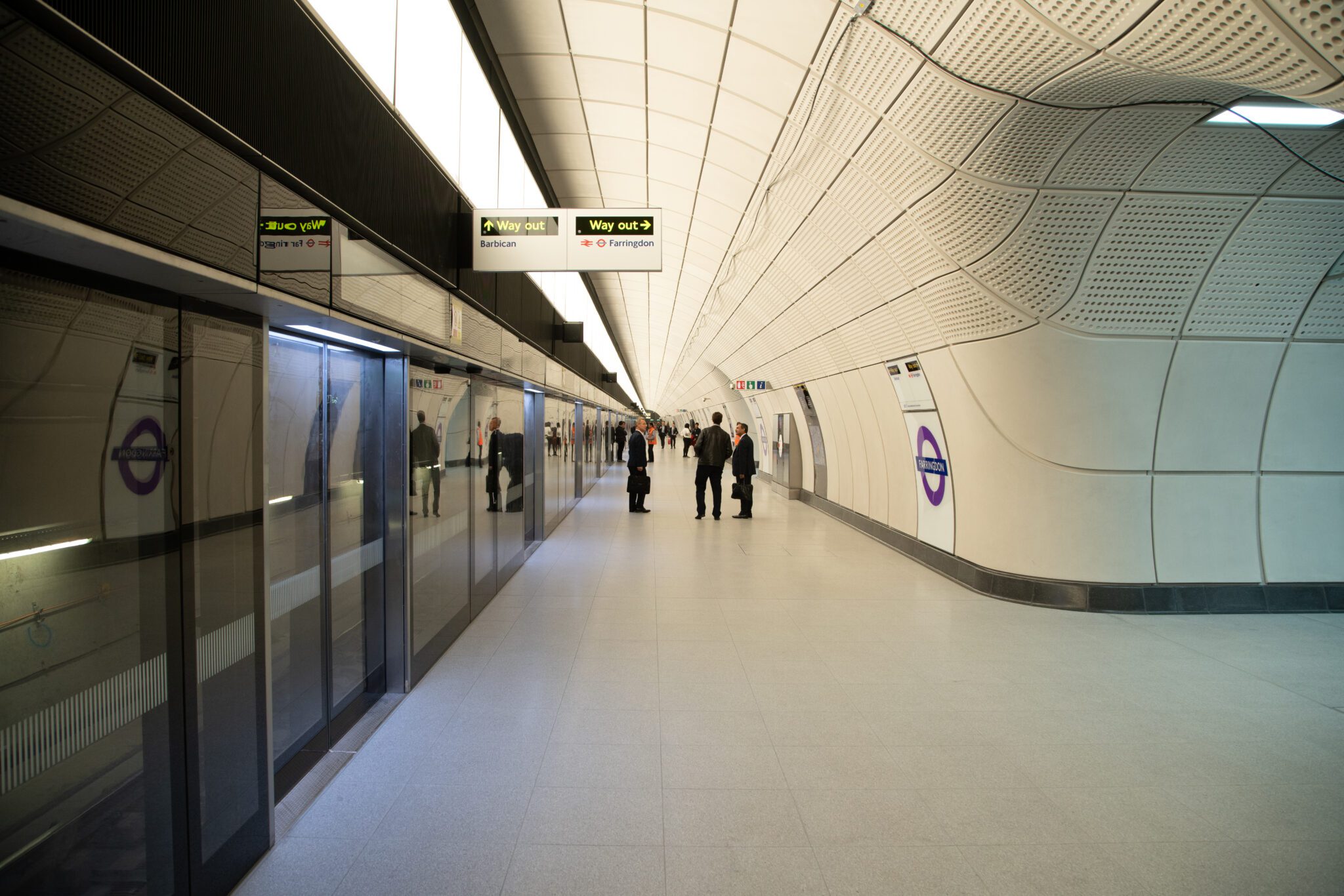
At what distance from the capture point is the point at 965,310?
23.9 feet

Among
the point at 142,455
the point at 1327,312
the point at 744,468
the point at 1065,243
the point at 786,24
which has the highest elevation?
the point at 786,24

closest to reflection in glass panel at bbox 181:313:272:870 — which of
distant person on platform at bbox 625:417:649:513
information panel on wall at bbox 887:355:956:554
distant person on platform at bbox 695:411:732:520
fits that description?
information panel on wall at bbox 887:355:956:554

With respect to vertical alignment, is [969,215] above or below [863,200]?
below

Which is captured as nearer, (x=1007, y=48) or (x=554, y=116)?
(x=1007, y=48)

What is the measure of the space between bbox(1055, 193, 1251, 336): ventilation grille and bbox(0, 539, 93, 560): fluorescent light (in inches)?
274

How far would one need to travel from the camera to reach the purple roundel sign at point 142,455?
2.15 m

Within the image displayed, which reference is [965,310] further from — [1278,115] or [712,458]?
[712,458]

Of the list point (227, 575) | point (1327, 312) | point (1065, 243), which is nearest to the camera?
point (227, 575)

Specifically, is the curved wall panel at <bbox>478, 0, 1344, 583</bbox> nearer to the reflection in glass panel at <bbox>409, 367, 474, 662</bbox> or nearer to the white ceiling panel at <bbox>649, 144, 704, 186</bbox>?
the white ceiling panel at <bbox>649, 144, 704, 186</bbox>

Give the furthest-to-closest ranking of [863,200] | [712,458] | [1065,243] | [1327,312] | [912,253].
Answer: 1. [712,458]
2. [912,253]
3. [863,200]
4. [1327,312]
5. [1065,243]

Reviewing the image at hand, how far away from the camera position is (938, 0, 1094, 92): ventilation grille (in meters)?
3.89

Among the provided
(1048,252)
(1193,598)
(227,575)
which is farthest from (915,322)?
→ (227,575)

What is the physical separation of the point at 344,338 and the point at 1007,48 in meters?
4.21

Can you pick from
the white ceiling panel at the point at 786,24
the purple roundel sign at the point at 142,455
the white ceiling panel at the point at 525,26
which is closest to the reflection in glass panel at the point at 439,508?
the purple roundel sign at the point at 142,455
